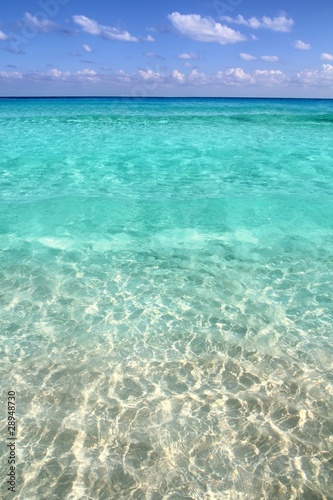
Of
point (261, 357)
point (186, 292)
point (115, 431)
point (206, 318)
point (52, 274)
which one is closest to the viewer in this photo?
point (115, 431)

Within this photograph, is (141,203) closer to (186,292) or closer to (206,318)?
(186,292)

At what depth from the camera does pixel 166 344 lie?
7.52 m

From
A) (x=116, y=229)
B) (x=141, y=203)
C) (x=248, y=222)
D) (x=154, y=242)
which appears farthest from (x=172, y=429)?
(x=141, y=203)

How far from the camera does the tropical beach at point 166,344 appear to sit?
5.21 metres

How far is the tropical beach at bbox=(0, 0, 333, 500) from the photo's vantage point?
17.1 feet

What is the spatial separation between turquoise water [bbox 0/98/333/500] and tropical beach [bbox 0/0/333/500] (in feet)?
0.09

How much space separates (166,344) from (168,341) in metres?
0.09

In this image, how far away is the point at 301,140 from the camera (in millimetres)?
31125

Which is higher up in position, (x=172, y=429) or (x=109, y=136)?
(x=109, y=136)

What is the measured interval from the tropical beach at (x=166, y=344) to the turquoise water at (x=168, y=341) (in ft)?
0.09

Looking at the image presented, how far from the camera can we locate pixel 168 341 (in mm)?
7590

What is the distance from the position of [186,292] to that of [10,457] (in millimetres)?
5132

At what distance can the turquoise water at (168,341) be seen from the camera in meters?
5.23

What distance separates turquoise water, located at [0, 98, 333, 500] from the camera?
17.2 ft
